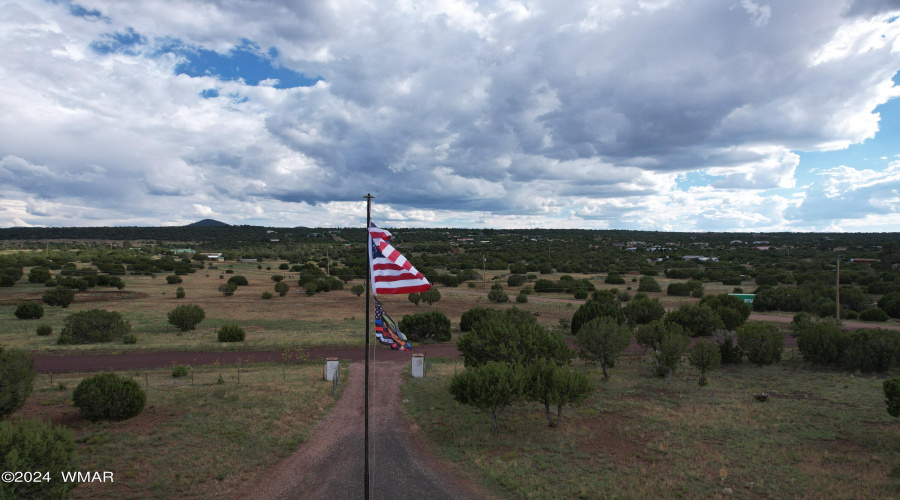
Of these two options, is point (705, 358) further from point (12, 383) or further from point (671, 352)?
point (12, 383)

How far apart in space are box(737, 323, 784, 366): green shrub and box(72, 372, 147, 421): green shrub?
33.1m

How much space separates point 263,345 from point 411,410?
17.4 meters

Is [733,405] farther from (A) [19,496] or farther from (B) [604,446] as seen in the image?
(A) [19,496]

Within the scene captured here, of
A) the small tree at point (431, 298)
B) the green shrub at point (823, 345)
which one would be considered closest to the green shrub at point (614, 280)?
the small tree at point (431, 298)

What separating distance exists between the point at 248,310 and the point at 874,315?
64456 mm

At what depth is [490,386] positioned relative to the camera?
16.0 metres

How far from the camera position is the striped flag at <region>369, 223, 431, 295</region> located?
978 cm

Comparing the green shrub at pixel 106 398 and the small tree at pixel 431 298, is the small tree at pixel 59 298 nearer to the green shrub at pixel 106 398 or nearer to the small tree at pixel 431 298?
the small tree at pixel 431 298

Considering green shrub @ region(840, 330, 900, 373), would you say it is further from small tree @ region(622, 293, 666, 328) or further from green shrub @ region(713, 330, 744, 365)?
small tree @ region(622, 293, 666, 328)

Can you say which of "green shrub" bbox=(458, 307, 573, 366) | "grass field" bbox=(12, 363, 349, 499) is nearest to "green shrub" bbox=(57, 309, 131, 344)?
"grass field" bbox=(12, 363, 349, 499)

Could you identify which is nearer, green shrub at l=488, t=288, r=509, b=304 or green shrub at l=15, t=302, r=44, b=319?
green shrub at l=15, t=302, r=44, b=319

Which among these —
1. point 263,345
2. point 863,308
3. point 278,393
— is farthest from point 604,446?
point 863,308

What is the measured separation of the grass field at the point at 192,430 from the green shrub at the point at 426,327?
13.1m

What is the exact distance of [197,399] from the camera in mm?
19312
